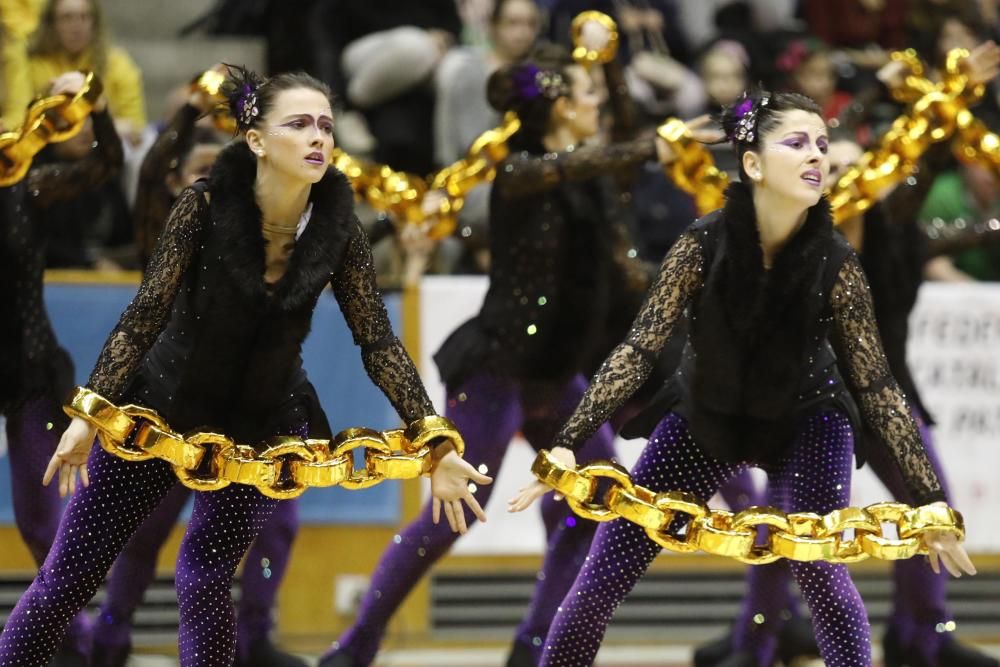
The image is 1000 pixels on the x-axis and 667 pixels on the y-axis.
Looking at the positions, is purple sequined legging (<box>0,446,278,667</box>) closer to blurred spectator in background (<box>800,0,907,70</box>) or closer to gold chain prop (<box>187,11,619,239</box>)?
gold chain prop (<box>187,11,619,239</box>)

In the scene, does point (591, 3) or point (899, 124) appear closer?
point (899, 124)

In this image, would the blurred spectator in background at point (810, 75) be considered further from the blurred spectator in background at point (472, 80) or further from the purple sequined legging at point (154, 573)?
the purple sequined legging at point (154, 573)

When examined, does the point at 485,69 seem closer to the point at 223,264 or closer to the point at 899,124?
the point at 899,124

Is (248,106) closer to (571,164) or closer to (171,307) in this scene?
(171,307)

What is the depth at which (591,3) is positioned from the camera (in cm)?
838

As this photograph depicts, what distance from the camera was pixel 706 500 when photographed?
426 cm

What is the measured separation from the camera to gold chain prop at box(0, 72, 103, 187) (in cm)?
475

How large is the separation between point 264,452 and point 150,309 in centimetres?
43

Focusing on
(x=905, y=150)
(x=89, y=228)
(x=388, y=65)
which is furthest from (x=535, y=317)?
(x=388, y=65)

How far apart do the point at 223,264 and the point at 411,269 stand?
234 cm

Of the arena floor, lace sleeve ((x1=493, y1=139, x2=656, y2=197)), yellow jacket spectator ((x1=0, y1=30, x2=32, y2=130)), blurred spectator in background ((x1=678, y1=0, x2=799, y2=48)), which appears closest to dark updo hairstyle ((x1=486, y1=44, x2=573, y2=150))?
lace sleeve ((x1=493, y1=139, x2=656, y2=197))

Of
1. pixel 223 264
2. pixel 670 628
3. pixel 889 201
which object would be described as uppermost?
pixel 223 264

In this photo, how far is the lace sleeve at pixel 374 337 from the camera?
4070mm

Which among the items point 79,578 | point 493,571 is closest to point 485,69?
point 493,571
